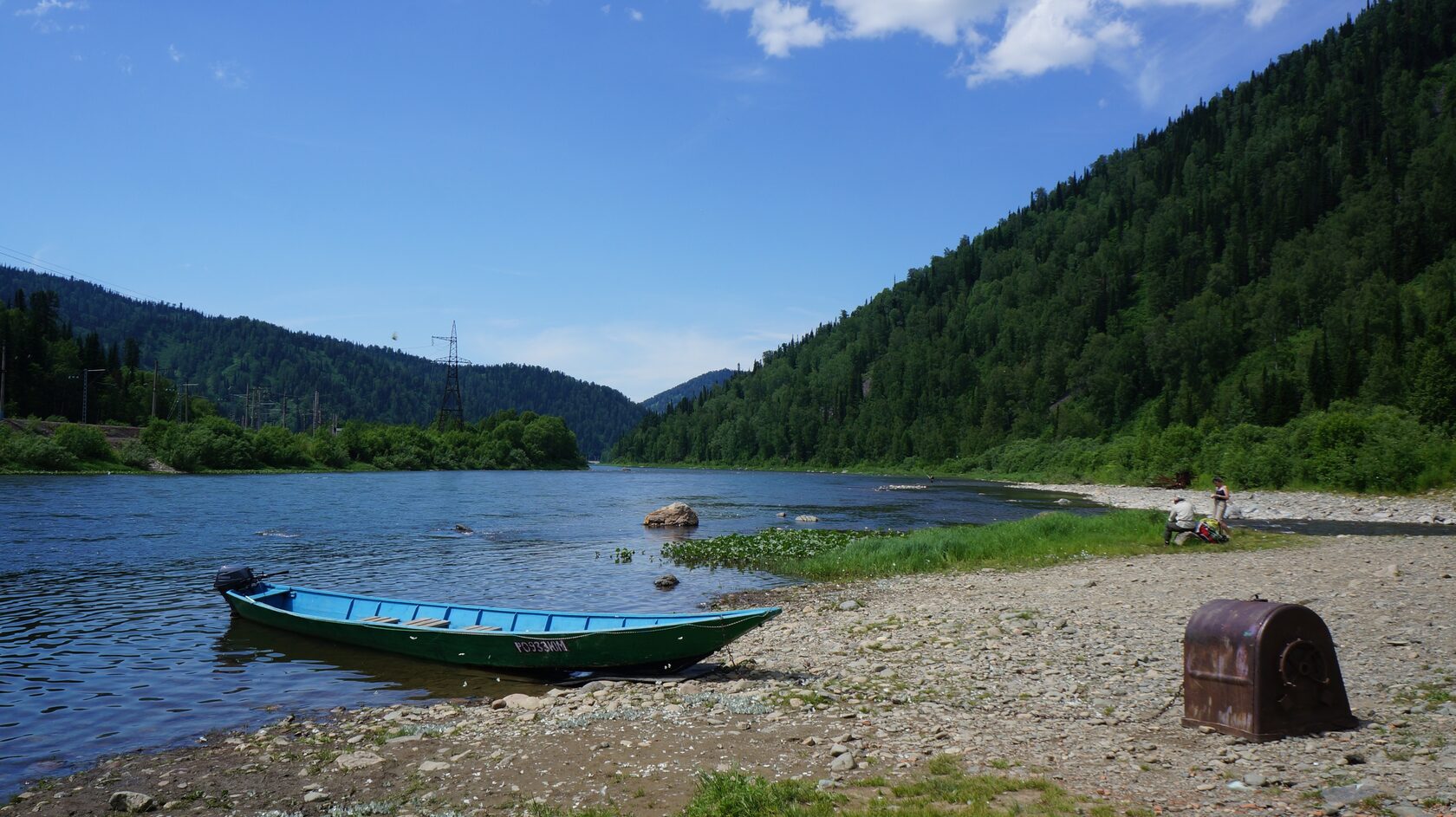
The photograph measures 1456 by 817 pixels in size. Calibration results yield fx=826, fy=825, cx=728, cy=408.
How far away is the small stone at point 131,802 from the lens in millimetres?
11008

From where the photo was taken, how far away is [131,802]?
11.1 m

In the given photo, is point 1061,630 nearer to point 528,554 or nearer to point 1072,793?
point 1072,793

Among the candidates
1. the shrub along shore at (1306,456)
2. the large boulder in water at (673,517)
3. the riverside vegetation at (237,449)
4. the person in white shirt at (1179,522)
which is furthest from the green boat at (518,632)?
the riverside vegetation at (237,449)

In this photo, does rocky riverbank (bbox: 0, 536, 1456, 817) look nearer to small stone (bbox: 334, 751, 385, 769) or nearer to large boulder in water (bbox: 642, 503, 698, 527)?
small stone (bbox: 334, 751, 385, 769)

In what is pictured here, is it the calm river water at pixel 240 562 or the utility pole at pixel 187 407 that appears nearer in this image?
the calm river water at pixel 240 562

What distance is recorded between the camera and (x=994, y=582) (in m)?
26.6

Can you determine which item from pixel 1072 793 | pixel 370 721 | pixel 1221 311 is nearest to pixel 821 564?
pixel 370 721

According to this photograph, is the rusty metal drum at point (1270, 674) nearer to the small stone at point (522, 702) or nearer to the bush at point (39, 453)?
the small stone at point (522, 702)

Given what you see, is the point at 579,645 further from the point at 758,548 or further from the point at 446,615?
the point at 758,548

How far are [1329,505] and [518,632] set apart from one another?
56.0 meters

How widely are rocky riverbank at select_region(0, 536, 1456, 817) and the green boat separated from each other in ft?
2.95

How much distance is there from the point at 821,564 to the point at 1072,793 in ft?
80.2

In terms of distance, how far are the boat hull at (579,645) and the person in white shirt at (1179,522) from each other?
2384cm

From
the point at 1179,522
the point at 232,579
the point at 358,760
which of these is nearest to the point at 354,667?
the point at 232,579
